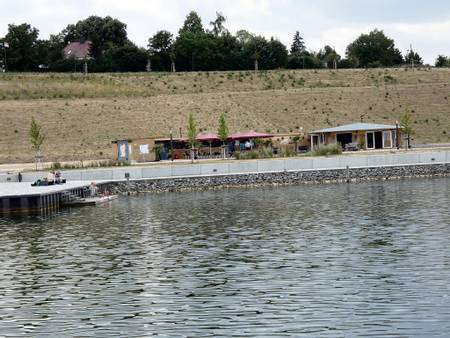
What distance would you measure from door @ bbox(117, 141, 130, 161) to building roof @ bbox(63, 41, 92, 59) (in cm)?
5680

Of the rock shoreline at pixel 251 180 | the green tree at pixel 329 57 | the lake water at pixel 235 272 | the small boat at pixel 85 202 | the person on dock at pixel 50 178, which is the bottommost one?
the lake water at pixel 235 272

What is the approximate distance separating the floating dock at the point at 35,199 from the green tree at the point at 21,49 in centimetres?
7181

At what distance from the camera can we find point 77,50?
439 ft

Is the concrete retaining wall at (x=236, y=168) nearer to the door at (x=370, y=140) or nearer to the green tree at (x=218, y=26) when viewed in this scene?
the door at (x=370, y=140)

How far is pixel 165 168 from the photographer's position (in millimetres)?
58094

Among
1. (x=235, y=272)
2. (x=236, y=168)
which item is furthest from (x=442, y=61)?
(x=235, y=272)

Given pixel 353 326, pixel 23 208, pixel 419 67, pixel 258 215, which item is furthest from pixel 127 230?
pixel 419 67

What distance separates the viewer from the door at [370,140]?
74625mm

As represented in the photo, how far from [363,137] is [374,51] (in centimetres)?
7212

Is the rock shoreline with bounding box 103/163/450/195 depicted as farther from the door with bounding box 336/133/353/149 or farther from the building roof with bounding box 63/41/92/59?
the building roof with bounding box 63/41/92/59

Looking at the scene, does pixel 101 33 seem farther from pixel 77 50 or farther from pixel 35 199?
pixel 35 199

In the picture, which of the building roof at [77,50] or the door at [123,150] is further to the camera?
the building roof at [77,50]

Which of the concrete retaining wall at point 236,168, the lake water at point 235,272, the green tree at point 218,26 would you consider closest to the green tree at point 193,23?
the green tree at point 218,26

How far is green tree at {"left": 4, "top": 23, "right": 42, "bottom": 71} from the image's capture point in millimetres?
119319
